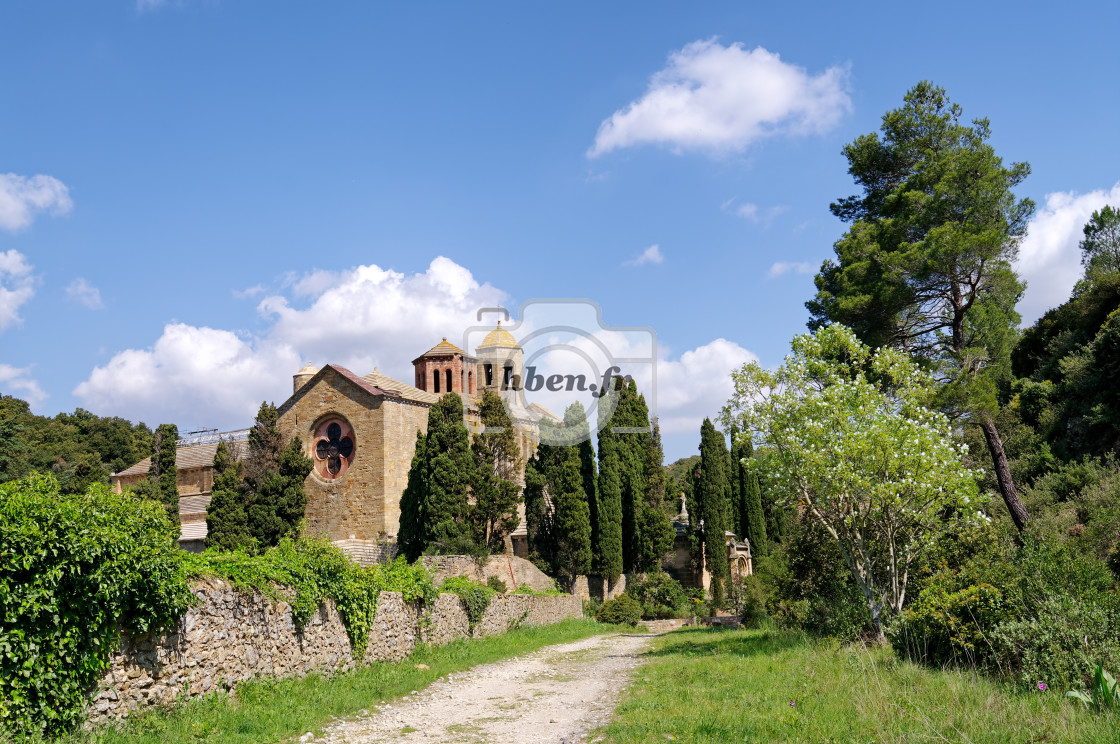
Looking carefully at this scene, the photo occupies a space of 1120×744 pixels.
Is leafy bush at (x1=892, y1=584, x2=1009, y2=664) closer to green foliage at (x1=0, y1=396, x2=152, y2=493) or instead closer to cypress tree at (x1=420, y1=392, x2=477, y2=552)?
cypress tree at (x1=420, y1=392, x2=477, y2=552)

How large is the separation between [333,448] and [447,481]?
12.2 m

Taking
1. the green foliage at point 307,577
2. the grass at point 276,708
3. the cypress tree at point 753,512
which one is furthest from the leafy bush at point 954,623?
the cypress tree at point 753,512

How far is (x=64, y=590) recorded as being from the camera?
18.4 ft

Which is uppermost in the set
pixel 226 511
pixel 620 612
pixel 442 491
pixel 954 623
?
pixel 442 491

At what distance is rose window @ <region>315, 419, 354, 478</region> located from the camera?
35.0 m

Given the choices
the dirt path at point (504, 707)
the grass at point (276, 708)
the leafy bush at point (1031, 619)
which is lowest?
the dirt path at point (504, 707)

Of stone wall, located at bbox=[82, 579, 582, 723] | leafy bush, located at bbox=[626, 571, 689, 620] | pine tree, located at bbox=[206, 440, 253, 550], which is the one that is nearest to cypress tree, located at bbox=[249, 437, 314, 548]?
pine tree, located at bbox=[206, 440, 253, 550]

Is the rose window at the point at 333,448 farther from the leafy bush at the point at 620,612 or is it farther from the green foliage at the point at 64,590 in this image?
the green foliage at the point at 64,590

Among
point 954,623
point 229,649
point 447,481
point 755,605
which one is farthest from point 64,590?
point 447,481

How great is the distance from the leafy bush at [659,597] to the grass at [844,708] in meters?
19.3

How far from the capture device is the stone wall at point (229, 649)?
6.39 meters

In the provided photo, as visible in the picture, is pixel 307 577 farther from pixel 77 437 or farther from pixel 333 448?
pixel 77 437

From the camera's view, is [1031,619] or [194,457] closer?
[1031,619]

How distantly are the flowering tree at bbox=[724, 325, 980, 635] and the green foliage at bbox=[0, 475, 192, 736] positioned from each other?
946 cm
